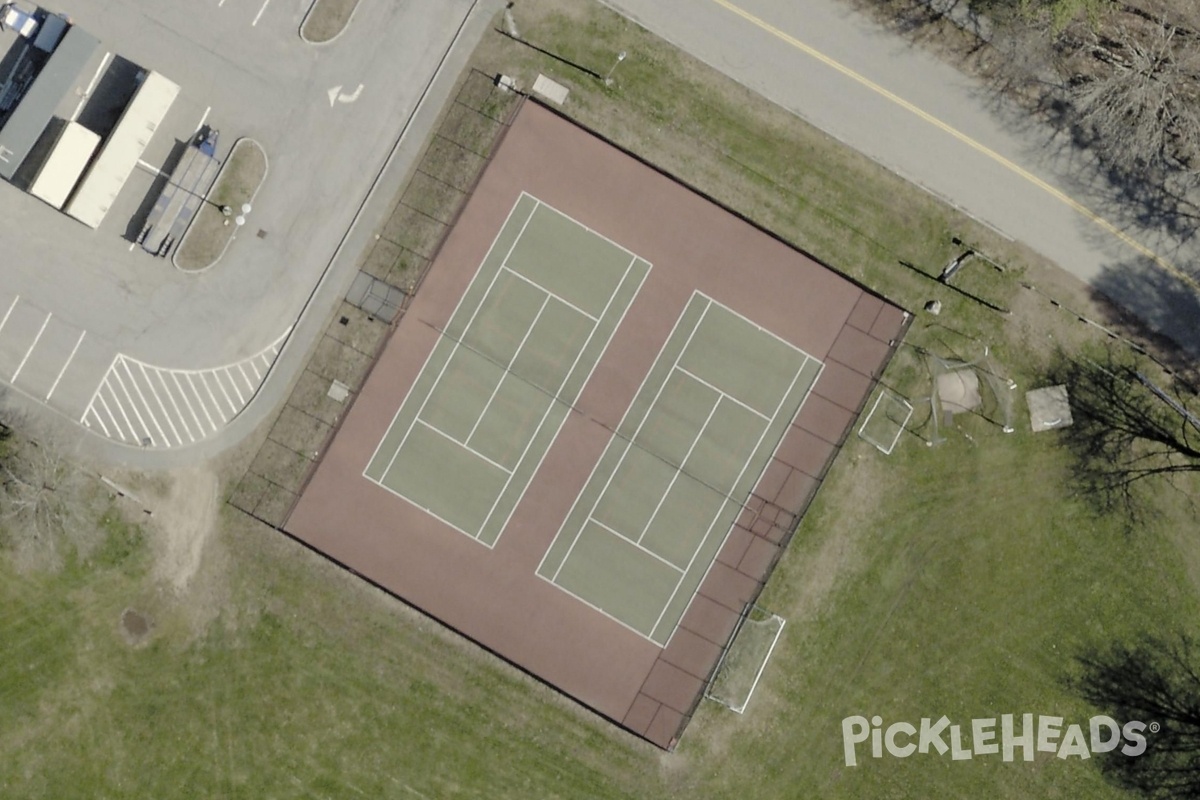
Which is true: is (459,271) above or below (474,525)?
above

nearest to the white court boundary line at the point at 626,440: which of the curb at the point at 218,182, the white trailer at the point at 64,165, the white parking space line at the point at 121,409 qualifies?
the white parking space line at the point at 121,409

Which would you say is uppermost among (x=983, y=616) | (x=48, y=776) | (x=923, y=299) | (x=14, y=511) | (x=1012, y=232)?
(x=1012, y=232)

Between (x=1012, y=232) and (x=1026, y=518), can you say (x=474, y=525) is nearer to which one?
(x=1026, y=518)

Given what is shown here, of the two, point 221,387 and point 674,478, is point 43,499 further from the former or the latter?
point 674,478

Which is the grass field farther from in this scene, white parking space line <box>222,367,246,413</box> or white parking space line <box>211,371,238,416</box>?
white parking space line <box>222,367,246,413</box>

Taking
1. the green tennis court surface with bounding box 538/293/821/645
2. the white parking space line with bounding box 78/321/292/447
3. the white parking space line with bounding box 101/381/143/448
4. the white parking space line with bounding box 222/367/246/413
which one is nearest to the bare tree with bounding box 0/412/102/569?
the white parking space line with bounding box 78/321/292/447

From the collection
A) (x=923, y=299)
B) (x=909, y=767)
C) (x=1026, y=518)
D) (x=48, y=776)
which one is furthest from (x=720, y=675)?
(x=48, y=776)
